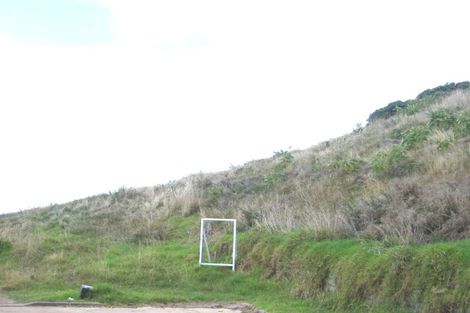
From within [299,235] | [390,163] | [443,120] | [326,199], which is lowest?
[299,235]

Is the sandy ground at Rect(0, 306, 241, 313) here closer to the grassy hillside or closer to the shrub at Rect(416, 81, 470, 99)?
the grassy hillside

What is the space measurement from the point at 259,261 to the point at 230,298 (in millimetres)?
1513

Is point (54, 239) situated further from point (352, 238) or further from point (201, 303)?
point (352, 238)

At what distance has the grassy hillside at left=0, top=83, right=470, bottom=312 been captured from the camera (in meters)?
10.6

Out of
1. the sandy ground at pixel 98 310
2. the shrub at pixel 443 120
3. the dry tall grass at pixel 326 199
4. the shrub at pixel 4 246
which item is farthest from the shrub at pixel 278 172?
the sandy ground at pixel 98 310

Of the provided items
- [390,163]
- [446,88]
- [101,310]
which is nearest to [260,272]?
[101,310]

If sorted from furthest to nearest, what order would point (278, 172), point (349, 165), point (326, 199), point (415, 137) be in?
point (278, 172)
point (349, 165)
point (415, 137)
point (326, 199)

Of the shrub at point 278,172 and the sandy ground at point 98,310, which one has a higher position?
the shrub at point 278,172

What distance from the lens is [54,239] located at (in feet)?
69.1

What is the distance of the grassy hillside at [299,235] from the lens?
10562 mm

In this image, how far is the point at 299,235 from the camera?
14.3m

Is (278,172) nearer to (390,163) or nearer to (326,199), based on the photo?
(326,199)

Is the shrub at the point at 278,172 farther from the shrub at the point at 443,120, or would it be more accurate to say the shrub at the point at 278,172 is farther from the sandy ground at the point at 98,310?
the sandy ground at the point at 98,310

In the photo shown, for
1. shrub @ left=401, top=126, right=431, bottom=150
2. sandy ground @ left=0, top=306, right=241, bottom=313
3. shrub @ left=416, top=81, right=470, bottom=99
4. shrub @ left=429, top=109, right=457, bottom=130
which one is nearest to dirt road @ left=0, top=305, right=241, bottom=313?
sandy ground @ left=0, top=306, right=241, bottom=313
